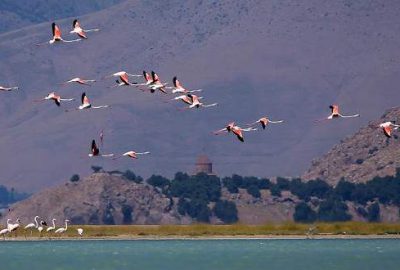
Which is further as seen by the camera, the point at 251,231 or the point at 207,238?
the point at 251,231

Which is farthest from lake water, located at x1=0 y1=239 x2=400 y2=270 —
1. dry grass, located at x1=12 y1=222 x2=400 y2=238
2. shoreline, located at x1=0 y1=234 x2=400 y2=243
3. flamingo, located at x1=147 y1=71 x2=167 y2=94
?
flamingo, located at x1=147 y1=71 x2=167 y2=94

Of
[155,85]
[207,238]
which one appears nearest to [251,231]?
[207,238]

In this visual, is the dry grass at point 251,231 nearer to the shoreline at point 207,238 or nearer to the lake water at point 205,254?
the shoreline at point 207,238

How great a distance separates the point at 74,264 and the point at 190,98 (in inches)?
656

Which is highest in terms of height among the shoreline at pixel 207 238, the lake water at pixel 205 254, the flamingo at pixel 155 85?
the flamingo at pixel 155 85

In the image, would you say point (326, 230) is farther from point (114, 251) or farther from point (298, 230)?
point (114, 251)

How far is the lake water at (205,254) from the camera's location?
3780 inches

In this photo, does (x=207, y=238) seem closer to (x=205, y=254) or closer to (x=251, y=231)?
(x=251, y=231)

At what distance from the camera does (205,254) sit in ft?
366

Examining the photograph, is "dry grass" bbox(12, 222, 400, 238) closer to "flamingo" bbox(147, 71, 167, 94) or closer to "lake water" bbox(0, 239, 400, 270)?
"lake water" bbox(0, 239, 400, 270)

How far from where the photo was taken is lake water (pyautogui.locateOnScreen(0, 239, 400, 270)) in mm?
96000

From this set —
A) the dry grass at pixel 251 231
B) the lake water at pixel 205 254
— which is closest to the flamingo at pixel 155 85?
the lake water at pixel 205 254

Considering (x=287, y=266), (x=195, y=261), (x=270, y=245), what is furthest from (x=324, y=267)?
(x=270, y=245)

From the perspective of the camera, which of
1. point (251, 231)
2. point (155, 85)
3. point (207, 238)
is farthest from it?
point (251, 231)
